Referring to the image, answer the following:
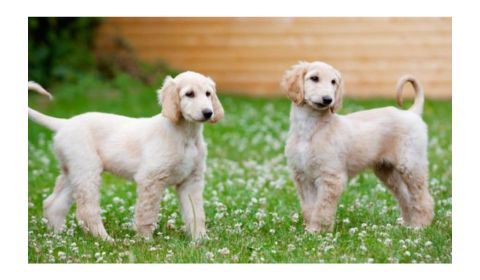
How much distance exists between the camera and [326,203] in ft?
21.8

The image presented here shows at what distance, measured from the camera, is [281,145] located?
11.9m

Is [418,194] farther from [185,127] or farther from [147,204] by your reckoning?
[147,204]

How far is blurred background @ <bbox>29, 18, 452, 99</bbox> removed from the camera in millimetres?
14602

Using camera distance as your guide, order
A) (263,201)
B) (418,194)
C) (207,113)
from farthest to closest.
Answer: (263,201)
(418,194)
(207,113)

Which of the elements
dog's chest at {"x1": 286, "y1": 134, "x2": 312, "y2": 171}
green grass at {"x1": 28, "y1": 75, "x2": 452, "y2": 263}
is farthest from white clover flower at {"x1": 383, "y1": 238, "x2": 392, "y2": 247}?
dog's chest at {"x1": 286, "y1": 134, "x2": 312, "y2": 171}

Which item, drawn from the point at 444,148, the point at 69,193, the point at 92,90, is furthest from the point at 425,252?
the point at 92,90

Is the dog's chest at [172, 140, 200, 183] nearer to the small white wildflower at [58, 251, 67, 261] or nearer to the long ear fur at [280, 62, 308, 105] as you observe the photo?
the long ear fur at [280, 62, 308, 105]

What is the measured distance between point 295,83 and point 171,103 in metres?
1.15

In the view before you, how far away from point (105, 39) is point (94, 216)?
35.9 feet

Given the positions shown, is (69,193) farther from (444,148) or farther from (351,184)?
(444,148)

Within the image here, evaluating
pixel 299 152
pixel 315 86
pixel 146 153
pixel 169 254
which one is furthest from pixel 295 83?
pixel 169 254

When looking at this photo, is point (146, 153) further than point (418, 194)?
No

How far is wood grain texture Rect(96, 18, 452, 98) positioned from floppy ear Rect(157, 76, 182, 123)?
790 centimetres

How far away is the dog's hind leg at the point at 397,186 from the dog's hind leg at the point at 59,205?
9.62ft
